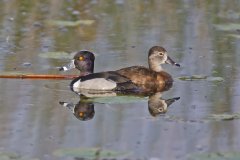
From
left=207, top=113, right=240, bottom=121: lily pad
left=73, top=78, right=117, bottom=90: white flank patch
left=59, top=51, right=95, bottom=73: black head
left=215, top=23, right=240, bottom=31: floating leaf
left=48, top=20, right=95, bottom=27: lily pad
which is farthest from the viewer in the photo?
left=48, top=20, right=95, bottom=27: lily pad

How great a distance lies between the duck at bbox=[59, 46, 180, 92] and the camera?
11.0 m

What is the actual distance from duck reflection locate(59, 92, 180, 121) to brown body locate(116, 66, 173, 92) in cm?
29

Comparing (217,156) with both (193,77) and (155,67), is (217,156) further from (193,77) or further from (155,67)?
(155,67)

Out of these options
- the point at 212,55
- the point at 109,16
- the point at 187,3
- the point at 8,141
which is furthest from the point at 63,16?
the point at 8,141

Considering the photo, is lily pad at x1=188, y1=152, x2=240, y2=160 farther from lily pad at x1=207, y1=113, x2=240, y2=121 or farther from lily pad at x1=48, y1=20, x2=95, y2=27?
lily pad at x1=48, y1=20, x2=95, y2=27

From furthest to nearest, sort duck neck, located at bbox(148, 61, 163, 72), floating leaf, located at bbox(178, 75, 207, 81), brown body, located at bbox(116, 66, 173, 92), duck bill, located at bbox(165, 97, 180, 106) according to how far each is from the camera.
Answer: duck neck, located at bbox(148, 61, 163, 72), floating leaf, located at bbox(178, 75, 207, 81), brown body, located at bbox(116, 66, 173, 92), duck bill, located at bbox(165, 97, 180, 106)

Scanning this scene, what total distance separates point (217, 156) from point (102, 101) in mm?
2513

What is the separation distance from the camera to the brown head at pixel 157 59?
1159cm

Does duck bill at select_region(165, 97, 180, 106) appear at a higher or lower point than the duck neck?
lower

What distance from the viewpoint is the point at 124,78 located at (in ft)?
36.4

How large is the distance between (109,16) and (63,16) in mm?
771

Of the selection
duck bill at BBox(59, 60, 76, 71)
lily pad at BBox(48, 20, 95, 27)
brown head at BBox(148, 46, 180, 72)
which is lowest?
duck bill at BBox(59, 60, 76, 71)

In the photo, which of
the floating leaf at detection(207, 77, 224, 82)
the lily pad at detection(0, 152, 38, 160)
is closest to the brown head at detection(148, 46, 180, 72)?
the floating leaf at detection(207, 77, 224, 82)

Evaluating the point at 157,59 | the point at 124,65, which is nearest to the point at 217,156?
the point at 157,59
